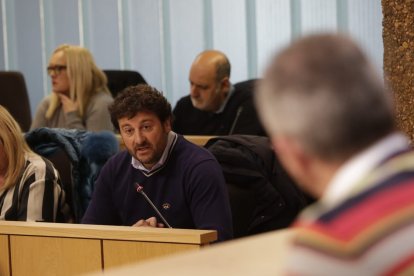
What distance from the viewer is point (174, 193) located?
10.5 ft

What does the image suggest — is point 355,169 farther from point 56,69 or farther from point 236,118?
point 56,69

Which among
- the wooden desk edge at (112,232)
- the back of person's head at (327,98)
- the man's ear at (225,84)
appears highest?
the back of person's head at (327,98)

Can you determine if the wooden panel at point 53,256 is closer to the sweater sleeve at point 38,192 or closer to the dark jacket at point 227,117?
the sweater sleeve at point 38,192

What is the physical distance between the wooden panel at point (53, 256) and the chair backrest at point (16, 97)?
3069 mm

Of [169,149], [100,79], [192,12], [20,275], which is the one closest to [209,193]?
[169,149]

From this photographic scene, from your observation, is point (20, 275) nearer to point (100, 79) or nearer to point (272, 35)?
point (100, 79)

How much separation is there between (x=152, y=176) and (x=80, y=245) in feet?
1.69

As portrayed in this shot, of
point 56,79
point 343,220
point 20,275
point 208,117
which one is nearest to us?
point 343,220

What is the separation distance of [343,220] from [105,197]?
244cm

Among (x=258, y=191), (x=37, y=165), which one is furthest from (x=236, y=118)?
(x=37, y=165)

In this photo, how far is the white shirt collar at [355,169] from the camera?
96 centimetres

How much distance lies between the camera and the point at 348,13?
525 centimetres

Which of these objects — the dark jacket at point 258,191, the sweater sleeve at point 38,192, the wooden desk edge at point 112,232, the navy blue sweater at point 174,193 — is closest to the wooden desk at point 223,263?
the wooden desk edge at point 112,232

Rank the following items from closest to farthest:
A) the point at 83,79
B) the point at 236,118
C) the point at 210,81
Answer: the point at 236,118
the point at 210,81
the point at 83,79
